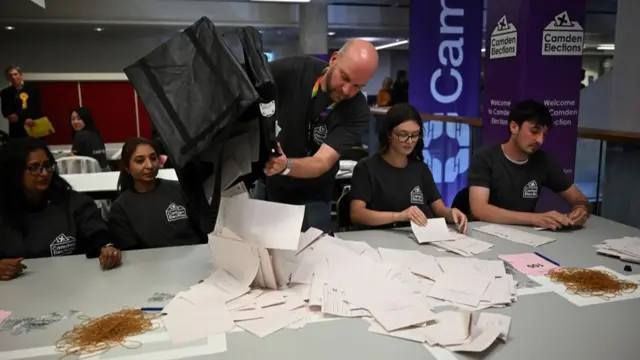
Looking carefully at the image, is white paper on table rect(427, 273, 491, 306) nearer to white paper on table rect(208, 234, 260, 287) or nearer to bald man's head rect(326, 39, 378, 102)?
white paper on table rect(208, 234, 260, 287)

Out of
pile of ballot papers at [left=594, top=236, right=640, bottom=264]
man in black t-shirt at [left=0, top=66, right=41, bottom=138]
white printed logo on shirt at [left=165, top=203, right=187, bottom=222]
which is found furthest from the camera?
man in black t-shirt at [left=0, top=66, right=41, bottom=138]

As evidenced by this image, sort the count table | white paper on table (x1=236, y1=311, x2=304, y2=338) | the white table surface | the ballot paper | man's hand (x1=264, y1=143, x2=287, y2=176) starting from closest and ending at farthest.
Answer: the count table < white paper on table (x1=236, y1=311, x2=304, y2=338) < man's hand (x1=264, y1=143, x2=287, y2=176) < the ballot paper < the white table surface

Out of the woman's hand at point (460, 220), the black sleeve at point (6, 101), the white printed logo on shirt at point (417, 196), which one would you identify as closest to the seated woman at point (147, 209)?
the white printed logo on shirt at point (417, 196)

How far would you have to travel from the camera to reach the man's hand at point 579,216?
2.12 meters

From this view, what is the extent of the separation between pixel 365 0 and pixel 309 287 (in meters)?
7.32

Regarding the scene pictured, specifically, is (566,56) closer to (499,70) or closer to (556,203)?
(499,70)

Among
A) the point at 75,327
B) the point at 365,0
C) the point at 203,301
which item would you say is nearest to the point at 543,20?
the point at 203,301

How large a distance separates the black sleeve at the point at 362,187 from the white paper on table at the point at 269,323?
1.03 m

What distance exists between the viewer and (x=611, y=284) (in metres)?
1.51

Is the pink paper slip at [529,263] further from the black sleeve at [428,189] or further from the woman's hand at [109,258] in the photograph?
the woman's hand at [109,258]

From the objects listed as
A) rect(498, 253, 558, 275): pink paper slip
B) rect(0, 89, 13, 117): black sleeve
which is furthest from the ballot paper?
rect(0, 89, 13, 117): black sleeve

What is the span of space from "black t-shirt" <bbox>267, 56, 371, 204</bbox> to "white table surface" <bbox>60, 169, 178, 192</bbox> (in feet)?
4.38

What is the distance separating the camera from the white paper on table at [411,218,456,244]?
1.95 m

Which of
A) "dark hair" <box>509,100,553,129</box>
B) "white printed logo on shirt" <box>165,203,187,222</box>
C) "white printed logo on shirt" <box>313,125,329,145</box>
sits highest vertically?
"dark hair" <box>509,100,553,129</box>
